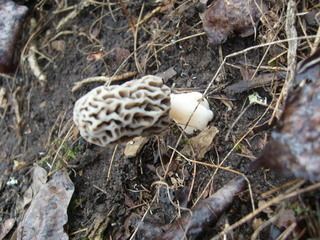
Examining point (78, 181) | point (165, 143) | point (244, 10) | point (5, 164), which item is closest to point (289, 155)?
point (165, 143)

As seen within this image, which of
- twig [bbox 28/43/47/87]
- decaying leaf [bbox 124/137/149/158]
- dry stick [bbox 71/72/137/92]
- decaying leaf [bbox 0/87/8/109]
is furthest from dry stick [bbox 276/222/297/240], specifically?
decaying leaf [bbox 0/87/8/109]

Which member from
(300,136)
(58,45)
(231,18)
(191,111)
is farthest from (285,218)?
(58,45)

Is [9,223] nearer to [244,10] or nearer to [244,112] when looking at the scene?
[244,112]

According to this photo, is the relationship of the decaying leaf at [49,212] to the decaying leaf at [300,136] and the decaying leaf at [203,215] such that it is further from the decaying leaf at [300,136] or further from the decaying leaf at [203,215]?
the decaying leaf at [300,136]

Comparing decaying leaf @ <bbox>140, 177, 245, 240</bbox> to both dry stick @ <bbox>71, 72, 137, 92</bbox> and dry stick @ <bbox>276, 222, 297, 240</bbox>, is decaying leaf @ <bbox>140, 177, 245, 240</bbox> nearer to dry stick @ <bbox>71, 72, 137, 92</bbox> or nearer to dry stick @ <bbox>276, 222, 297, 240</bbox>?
dry stick @ <bbox>276, 222, 297, 240</bbox>

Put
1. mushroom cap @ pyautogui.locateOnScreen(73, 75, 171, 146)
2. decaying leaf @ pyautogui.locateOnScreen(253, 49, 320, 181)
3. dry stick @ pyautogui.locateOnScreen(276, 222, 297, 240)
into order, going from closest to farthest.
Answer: decaying leaf @ pyautogui.locateOnScreen(253, 49, 320, 181) < dry stick @ pyautogui.locateOnScreen(276, 222, 297, 240) < mushroom cap @ pyautogui.locateOnScreen(73, 75, 171, 146)

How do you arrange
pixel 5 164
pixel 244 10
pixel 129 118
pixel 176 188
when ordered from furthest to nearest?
pixel 5 164 → pixel 244 10 → pixel 176 188 → pixel 129 118
